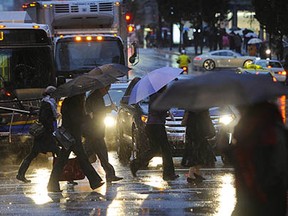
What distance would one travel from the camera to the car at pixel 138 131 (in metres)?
14.2

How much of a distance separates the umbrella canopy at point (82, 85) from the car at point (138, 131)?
1933 mm

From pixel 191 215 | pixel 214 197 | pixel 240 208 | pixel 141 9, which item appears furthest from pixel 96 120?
pixel 141 9

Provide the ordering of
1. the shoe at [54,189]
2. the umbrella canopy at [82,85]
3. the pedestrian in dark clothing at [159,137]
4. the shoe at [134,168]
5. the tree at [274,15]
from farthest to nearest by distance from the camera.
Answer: the tree at [274,15] < the shoe at [134,168] < the pedestrian in dark clothing at [159,137] < the shoe at [54,189] < the umbrella canopy at [82,85]

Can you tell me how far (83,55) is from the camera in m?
22.8

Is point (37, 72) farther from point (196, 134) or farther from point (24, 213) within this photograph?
point (24, 213)

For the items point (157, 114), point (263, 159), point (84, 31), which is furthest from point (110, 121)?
point (263, 159)

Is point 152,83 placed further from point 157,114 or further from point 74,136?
point 74,136

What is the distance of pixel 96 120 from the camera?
483 inches

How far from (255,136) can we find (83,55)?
16.8 meters

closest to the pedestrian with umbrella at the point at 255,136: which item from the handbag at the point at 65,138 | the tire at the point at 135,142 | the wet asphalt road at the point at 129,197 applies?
the wet asphalt road at the point at 129,197

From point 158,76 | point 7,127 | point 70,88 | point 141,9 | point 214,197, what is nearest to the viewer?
point 214,197

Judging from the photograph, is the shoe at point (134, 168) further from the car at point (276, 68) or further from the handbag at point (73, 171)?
the car at point (276, 68)

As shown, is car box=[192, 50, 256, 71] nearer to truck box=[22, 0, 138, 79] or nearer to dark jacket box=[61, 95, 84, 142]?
truck box=[22, 0, 138, 79]

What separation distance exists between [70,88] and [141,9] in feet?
326
